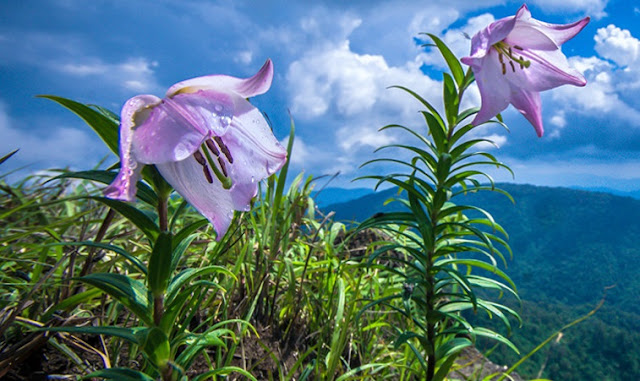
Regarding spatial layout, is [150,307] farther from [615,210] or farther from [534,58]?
[615,210]

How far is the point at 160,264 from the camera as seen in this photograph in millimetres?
779

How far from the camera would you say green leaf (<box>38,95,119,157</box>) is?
2.41ft

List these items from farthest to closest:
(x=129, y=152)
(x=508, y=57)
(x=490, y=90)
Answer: (x=508, y=57) < (x=490, y=90) < (x=129, y=152)

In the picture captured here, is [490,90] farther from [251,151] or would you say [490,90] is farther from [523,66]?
[251,151]

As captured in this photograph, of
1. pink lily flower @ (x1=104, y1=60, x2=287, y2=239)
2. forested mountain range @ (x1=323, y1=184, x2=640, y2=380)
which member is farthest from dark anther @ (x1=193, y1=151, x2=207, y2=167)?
forested mountain range @ (x1=323, y1=184, x2=640, y2=380)

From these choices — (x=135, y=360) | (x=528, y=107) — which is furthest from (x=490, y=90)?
(x=135, y=360)

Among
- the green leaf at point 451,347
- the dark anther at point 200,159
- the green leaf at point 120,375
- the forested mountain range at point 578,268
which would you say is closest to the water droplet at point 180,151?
the dark anther at point 200,159

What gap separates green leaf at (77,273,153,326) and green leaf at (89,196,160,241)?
11 centimetres

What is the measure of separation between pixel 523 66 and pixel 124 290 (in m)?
1.26

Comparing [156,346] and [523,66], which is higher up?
[523,66]

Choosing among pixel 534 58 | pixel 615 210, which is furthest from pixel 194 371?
pixel 615 210

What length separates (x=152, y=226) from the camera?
2.65 feet

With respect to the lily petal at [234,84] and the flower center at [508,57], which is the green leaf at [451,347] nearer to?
the flower center at [508,57]

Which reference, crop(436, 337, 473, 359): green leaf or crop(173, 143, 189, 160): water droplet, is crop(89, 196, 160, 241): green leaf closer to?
crop(173, 143, 189, 160): water droplet
